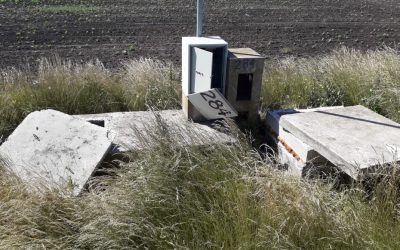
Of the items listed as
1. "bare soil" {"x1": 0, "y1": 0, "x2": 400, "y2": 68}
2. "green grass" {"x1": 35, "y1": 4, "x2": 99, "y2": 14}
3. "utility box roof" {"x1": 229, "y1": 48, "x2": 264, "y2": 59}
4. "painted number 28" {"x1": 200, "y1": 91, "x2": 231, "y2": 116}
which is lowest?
Result: "bare soil" {"x1": 0, "y1": 0, "x2": 400, "y2": 68}

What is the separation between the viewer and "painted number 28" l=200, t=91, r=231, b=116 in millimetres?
3800

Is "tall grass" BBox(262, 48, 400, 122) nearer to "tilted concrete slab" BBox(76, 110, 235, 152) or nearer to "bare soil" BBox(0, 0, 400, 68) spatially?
"tilted concrete slab" BBox(76, 110, 235, 152)

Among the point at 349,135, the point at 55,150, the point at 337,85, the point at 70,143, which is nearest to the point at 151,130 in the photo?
the point at 70,143

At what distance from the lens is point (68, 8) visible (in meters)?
13.5

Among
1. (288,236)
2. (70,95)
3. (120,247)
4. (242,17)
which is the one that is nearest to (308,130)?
(288,236)

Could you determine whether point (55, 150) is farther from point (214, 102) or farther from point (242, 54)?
point (242, 54)

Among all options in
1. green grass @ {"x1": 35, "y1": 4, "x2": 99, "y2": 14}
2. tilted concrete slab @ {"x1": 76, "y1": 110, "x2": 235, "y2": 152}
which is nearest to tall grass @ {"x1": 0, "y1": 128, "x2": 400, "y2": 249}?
tilted concrete slab @ {"x1": 76, "y1": 110, "x2": 235, "y2": 152}

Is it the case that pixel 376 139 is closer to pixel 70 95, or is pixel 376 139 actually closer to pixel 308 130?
pixel 308 130

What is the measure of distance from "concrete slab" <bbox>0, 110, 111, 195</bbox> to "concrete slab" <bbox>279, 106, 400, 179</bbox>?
1706mm

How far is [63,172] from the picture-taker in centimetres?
325

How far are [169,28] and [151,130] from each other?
797cm

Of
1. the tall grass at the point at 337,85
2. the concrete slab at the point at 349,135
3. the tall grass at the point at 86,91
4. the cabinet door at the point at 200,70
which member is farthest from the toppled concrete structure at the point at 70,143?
the tall grass at the point at 337,85

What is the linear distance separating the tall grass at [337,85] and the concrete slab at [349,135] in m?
0.91

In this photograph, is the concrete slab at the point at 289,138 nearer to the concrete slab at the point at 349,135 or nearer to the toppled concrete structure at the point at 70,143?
the concrete slab at the point at 349,135
